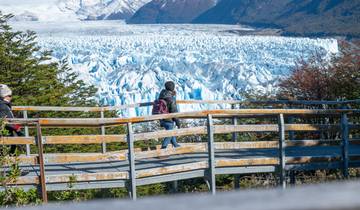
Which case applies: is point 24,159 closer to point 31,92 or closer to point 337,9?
point 31,92

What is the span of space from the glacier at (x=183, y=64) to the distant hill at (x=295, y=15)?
9.75 m

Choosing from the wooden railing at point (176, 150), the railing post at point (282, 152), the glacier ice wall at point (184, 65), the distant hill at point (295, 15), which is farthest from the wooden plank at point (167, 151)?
the distant hill at point (295, 15)

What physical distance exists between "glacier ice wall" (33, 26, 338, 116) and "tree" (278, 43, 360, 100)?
165 inches

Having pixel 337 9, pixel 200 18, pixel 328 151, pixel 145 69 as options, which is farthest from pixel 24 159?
pixel 200 18

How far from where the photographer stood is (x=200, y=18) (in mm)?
74688

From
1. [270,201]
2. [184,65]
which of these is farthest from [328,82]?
[184,65]

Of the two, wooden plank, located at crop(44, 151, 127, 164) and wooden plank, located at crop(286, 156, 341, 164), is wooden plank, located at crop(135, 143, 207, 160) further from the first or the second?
wooden plank, located at crop(286, 156, 341, 164)

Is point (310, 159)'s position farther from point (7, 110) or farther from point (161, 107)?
point (7, 110)

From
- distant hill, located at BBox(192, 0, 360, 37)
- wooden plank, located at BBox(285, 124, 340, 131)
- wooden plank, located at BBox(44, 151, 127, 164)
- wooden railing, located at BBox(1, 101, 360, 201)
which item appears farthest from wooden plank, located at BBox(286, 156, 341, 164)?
distant hill, located at BBox(192, 0, 360, 37)

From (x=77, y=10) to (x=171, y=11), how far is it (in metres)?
14.2

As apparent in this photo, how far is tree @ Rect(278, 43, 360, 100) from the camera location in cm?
1095

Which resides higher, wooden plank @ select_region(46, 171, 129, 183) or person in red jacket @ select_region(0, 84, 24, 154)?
person in red jacket @ select_region(0, 84, 24, 154)

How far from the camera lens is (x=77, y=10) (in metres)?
88.6

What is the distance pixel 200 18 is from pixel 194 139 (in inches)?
2519
